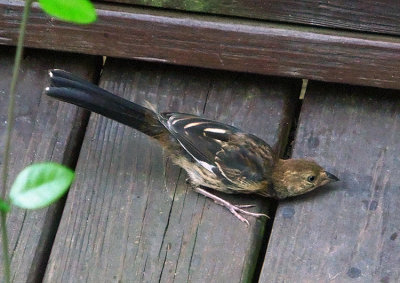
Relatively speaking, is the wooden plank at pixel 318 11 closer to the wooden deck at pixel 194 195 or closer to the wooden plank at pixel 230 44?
the wooden plank at pixel 230 44

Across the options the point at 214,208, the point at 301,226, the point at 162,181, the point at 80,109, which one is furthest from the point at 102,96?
the point at 301,226

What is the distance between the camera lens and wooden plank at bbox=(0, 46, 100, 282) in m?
2.72

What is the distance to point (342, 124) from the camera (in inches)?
125

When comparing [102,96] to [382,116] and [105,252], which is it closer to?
[105,252]

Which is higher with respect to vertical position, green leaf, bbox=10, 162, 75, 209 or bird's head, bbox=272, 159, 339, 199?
bird's head, bbox=272, 159, 339, 199

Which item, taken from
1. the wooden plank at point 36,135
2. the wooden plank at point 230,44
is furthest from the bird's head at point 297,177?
the wooden plank at point 36,135

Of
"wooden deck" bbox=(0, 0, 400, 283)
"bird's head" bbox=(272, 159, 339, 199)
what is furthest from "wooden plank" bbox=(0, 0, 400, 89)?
"bird's head" bbox=(272, 159, 339, 199)

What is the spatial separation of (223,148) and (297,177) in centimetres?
42

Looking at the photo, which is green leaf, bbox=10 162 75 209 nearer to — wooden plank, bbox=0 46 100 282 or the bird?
wooden plank, bbox=0 46 100 282

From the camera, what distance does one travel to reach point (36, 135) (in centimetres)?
309

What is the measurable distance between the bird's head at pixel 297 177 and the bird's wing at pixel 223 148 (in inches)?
2.8

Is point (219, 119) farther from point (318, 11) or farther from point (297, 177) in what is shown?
point (318, 11)

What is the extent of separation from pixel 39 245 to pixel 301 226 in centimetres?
105

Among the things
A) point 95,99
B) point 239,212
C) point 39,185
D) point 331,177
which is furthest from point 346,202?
point 39,185
